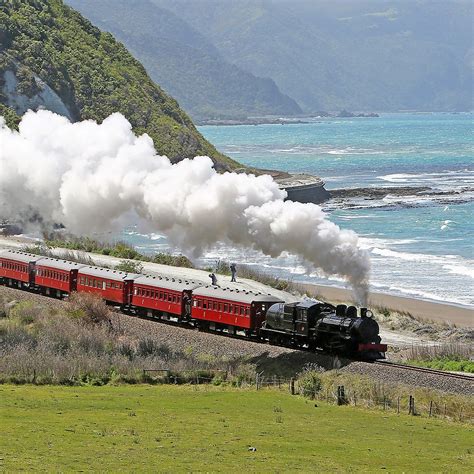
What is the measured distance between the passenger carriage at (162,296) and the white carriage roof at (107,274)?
3.08ft

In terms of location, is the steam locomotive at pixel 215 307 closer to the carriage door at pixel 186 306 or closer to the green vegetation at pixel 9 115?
the carriage door at pixel 186 306

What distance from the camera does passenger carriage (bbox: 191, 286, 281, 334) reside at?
52438 millimetres

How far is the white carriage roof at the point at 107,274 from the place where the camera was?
210 feet

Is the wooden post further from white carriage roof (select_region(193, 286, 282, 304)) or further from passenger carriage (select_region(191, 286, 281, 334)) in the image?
white carriage roof (select_region(193, 286, 282, 304))

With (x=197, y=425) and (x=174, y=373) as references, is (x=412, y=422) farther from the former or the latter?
(x=174, y=373)

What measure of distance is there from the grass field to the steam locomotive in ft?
15.9

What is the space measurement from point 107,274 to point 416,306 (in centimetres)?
2733

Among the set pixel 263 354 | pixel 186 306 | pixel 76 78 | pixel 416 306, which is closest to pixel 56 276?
pixel 186 306

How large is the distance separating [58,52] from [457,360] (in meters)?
131

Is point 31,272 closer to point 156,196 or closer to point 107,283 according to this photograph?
point 107,283

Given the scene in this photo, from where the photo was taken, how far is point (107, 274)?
214ft

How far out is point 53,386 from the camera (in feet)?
150

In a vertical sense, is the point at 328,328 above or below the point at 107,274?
below

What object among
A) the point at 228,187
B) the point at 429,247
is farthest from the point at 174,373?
the point at 429,247
